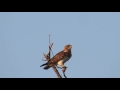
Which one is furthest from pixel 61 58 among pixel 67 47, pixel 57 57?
pixel 67 47

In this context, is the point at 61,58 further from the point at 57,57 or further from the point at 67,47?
the point at 67,47

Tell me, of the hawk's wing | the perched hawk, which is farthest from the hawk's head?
the hawk's wing

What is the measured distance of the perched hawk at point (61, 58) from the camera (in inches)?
480

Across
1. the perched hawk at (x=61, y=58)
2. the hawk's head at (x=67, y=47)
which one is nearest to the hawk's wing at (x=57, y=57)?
the perched hawk at (x=61, y=58)

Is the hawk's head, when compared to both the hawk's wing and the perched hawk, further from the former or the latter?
the hawk's wing

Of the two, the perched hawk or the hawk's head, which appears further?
the hawk's head

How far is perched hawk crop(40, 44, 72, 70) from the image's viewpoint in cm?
1219

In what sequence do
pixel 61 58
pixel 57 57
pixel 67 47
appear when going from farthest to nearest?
pixel 67 47 < pixel 61 58 < pixel 57 57

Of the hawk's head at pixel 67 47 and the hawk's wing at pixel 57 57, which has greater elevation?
the hawk's head at pixel 67 47

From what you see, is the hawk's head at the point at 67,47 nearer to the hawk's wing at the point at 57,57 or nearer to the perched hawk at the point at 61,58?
the perched hawk at the point at 61,58

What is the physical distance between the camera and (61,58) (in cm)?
1312

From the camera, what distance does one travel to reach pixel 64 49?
14094mm
